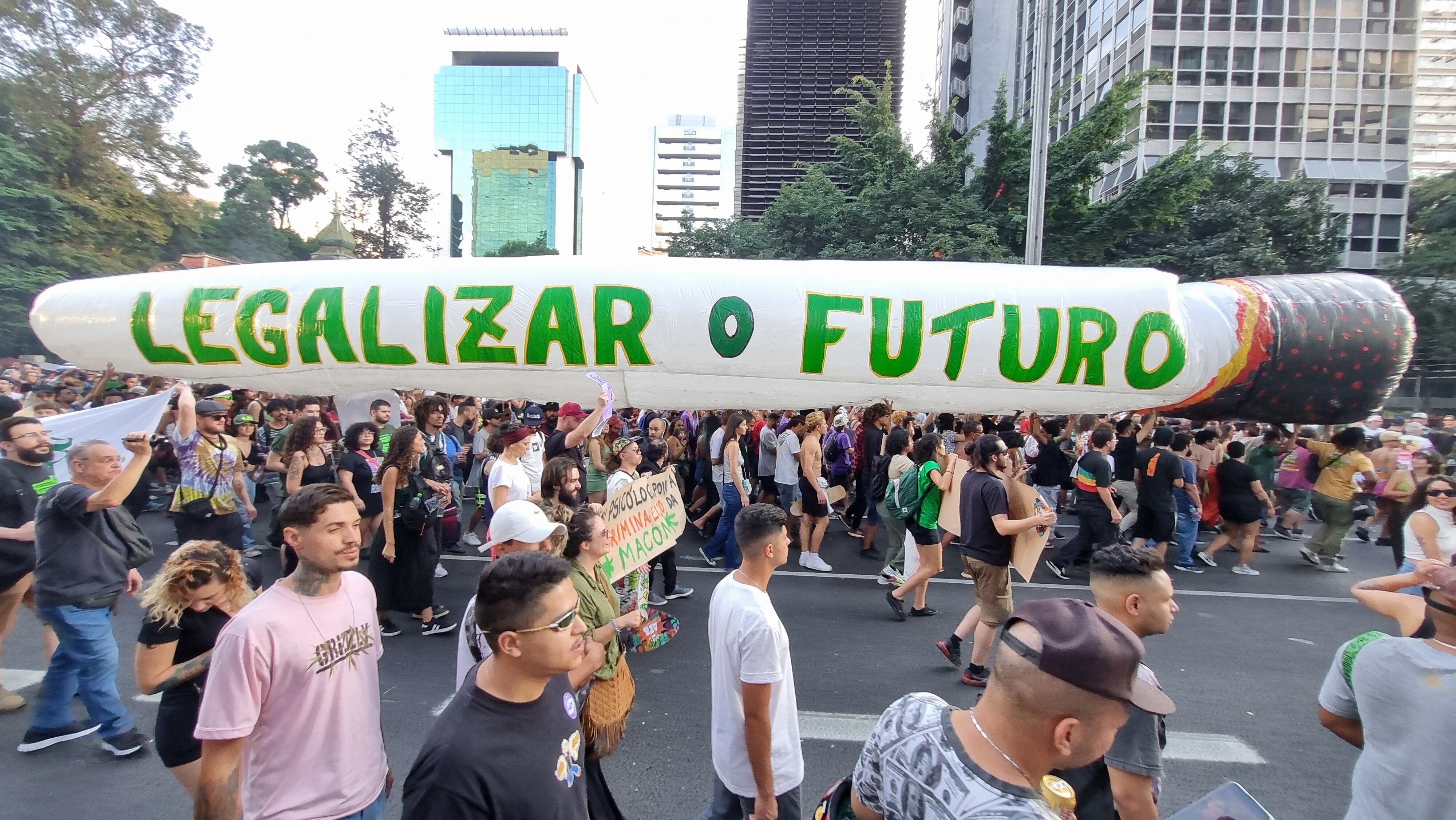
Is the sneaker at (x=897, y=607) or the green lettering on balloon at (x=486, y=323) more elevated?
the green lettering on balloon at (x=486, y=323)

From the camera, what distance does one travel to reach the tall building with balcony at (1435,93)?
4412cm

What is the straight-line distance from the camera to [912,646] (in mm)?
5223

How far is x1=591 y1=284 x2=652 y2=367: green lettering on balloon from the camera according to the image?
15.7 feet

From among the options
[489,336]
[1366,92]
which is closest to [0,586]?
[489,336]

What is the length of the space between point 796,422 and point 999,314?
341 centimetres

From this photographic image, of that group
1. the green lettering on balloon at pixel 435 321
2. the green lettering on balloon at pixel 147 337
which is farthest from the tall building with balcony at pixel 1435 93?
the green lettering on balloon at pixel 147 337

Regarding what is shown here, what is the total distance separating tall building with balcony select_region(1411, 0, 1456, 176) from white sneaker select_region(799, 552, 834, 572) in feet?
172

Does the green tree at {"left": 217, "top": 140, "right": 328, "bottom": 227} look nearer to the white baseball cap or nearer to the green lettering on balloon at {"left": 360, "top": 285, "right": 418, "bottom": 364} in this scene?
the green lettering on balloon at {"left": 360, "top": 285, "right": 418, "bottom": 364}

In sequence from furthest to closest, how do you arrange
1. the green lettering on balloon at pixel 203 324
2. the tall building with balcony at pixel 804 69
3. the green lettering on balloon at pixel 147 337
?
the tall building with balcony at pixel 804 69 < the green lettering on balloon at pixel 147 337 < the green lettering on balloon at pixel 203 324

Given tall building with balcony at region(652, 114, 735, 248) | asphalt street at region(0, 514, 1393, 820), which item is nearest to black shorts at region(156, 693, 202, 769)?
asphalt street at region(0, 514, 1393, 820)

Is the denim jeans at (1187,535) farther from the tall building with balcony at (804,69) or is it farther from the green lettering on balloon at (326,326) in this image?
the tall building with balcony at (804,69)

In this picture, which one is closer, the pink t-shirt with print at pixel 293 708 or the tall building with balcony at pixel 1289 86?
the pink t-shirt with print at pixel 293 708

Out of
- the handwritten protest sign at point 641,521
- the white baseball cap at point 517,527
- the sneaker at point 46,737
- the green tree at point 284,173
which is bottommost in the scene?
the sneaker at point 46,737

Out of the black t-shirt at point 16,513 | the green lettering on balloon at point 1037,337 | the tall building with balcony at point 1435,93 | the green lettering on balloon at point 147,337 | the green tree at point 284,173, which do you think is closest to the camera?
the black t-shirt at point 16,513
